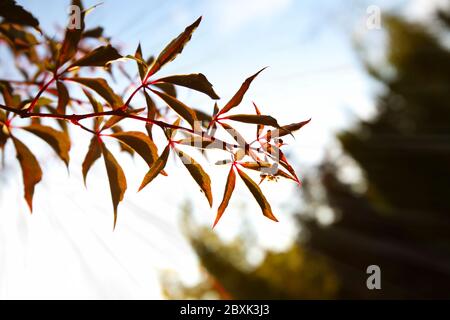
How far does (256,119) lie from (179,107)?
0.29 feet

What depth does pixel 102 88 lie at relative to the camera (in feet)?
1.45

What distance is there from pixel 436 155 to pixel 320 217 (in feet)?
8.18

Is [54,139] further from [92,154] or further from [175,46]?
[175,46]

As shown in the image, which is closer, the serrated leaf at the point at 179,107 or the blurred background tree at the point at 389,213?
the serrated leaf at the point at 179,107

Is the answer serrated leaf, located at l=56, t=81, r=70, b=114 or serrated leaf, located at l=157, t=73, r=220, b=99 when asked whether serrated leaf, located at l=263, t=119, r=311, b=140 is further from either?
serrated leaf, located at l=56, t=81, r=70, b=114

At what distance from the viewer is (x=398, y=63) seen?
6582 millimetres

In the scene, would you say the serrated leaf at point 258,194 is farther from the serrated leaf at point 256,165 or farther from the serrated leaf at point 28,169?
the serrated leaf at point 28,169

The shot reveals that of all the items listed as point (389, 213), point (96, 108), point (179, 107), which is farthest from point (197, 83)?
point (389, 213)

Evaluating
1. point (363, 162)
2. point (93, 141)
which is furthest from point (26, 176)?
point (363, 162)

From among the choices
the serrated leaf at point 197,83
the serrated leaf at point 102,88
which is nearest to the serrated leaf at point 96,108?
the serrated leaf at point 102,88

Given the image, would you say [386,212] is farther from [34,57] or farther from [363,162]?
[34,57]

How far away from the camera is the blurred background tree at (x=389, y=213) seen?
19.0ft

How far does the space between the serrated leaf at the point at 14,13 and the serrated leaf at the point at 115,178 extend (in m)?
0.18
